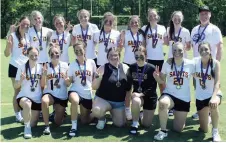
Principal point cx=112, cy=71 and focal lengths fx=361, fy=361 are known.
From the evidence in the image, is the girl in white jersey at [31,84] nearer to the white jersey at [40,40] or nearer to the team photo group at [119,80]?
the team photo group at [119,80]

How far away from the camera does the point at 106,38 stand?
23.7 feet

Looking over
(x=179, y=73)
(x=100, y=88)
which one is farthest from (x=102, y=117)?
(x=179, y=73)

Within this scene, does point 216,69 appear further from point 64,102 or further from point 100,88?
point 64,102

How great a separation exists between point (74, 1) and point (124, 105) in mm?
35837

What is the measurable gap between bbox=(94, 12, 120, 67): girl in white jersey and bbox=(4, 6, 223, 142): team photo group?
0.8 inches

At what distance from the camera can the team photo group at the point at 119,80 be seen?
19.5 ft

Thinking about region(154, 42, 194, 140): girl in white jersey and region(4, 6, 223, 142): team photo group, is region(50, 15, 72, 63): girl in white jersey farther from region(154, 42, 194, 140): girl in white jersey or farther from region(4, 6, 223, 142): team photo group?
region(154, 42, 194, 140): girl in white jersey

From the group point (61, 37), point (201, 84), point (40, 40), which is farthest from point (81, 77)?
point (201, 84)

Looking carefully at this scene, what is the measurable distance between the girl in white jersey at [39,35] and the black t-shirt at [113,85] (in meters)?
1.59

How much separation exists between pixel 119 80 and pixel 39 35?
6.64 ft

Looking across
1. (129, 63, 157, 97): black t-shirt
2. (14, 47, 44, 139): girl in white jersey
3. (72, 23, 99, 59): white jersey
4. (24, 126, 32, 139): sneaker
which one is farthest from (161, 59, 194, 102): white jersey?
(24, 126, 32, 139): sneaker

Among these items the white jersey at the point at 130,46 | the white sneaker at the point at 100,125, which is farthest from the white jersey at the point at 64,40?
the white sneaker at the point at 100,125

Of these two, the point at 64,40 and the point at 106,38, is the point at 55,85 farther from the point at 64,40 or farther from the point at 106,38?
the point at 106,38

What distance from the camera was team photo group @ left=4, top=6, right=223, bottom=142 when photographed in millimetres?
5953
